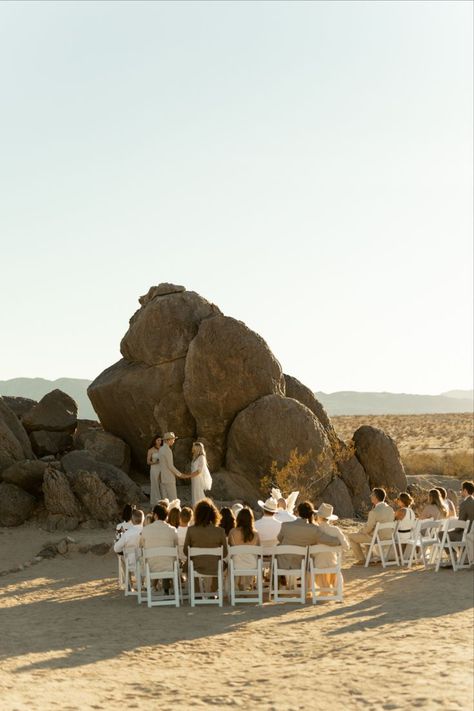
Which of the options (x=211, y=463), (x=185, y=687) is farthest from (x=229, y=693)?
(x=211, y=463)

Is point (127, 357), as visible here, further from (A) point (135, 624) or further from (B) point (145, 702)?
A: (B) point (145, 702)

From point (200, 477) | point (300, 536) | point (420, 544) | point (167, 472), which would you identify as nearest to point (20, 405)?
point (167, 472)

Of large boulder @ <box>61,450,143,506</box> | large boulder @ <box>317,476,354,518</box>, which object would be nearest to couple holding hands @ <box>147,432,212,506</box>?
large boulder @ <box>61,450,143,506</box>

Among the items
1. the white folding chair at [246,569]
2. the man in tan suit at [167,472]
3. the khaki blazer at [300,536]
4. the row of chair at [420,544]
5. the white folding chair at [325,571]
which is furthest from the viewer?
the man in tan suit at [167,472]

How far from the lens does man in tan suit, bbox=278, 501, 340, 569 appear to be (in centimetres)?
1500

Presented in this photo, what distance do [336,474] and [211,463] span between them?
3.75m

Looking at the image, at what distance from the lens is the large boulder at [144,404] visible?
26.8 meters

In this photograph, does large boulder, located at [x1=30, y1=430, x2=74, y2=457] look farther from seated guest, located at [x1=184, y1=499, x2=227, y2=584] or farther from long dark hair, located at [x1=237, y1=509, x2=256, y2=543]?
long dark hair, located at [x1=237, y1=509, x2=256, y2=543]

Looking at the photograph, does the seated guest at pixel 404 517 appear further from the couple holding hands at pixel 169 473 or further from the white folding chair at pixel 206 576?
the couple holding hands at pixel 169 473

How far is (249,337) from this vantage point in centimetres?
2661

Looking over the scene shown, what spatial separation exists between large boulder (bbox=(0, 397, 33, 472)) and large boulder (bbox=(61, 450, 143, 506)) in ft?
5.24

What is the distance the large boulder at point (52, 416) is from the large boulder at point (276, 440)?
209 inches

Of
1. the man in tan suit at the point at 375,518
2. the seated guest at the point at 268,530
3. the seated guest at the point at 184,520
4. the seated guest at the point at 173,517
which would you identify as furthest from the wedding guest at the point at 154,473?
the seated guest at the point at 268,530

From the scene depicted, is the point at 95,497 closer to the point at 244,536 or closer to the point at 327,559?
the point at 244,536
